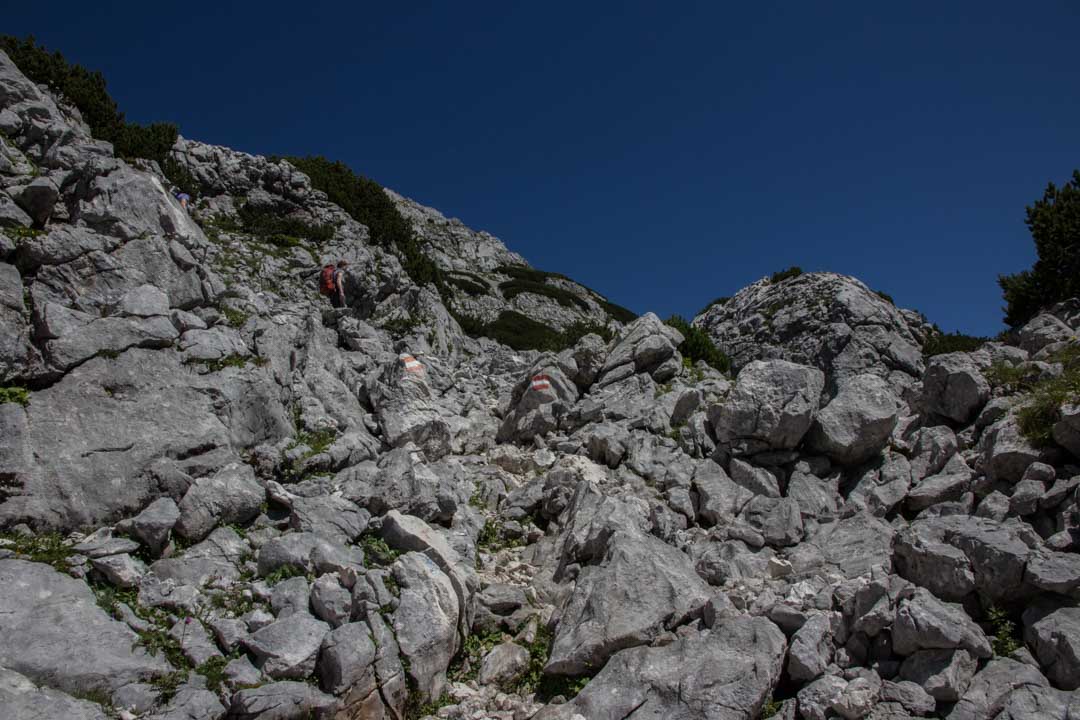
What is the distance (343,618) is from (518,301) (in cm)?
4536

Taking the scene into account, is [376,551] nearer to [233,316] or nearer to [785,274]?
[233,316]

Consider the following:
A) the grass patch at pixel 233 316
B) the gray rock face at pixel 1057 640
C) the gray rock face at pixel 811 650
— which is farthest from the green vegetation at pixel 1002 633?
the grass patch at pixel 233 316

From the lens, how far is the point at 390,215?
33.4 metres

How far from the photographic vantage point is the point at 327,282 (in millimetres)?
24656

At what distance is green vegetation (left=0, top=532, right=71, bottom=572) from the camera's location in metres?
8.17

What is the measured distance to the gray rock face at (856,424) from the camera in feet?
44.8

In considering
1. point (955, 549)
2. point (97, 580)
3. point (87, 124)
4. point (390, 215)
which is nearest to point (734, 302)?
point (390, 215)

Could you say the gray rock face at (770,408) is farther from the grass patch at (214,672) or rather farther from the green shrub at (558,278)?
the green shrub at (558,278)

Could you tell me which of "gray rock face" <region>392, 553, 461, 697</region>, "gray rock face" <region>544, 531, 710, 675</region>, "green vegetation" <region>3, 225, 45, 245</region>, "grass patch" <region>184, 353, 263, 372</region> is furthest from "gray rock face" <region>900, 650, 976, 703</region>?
"green vegetation" <region>3, 225, 45, 245</region>

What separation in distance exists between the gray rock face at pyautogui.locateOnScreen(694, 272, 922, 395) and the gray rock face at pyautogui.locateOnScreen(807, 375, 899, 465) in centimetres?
561

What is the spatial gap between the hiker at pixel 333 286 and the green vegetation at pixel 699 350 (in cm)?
1345

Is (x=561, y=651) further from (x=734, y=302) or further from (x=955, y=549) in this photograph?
(x=734, y=302)

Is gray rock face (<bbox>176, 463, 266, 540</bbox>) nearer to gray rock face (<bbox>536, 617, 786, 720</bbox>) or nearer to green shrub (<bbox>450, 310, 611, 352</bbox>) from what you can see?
gray rock face (<bbox>536, 617, 786, 720</bbox>)

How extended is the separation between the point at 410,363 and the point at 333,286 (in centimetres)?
695
